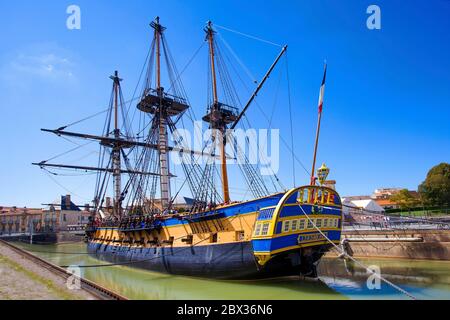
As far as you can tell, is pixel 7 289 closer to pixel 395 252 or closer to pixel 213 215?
pixel 213 215

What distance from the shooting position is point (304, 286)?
15.1 m

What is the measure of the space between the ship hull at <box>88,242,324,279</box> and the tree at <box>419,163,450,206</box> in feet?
139

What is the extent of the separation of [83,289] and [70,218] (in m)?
80.6

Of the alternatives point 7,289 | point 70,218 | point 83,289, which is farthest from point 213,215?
point 70,218

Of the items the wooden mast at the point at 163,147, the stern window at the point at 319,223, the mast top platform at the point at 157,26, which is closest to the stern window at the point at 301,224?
the stern window at the point at 319,223

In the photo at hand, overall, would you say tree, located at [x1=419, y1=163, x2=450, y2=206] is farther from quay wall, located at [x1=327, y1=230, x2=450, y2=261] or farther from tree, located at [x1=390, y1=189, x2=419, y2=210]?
quay wall, located at [x1=327, y1=230, x2=450, y2=261]

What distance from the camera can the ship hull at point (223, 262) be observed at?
1517 cm

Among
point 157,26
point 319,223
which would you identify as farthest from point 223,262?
point 157,26

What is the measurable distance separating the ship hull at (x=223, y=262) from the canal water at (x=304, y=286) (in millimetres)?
475

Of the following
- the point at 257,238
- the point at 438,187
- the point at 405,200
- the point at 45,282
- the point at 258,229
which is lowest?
the point at 45,282

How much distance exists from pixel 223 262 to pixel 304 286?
4.19 metres

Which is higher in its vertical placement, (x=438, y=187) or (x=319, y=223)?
(x=438, y=187)

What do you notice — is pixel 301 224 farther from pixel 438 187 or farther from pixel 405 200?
pixel 405 200

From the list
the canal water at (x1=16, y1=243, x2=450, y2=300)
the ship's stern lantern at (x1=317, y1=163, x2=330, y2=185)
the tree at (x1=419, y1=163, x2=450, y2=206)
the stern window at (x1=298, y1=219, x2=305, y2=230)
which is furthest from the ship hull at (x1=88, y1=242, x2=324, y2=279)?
the tree at (x1=419, y1=163, x2=450, y2=206)
